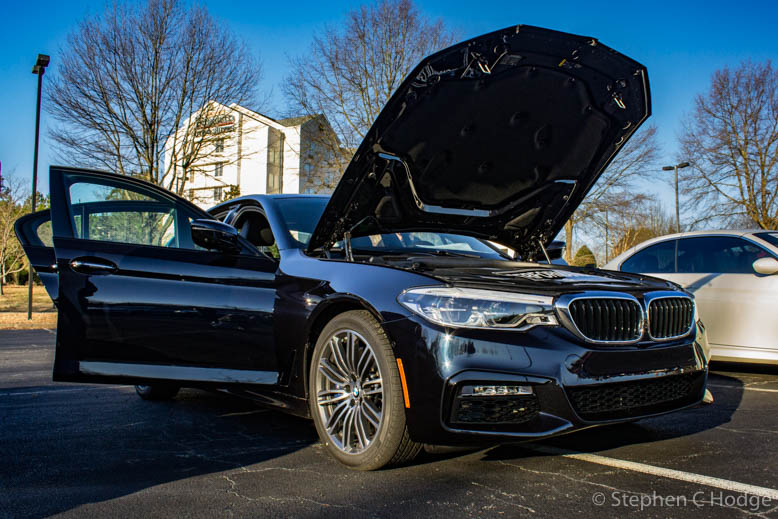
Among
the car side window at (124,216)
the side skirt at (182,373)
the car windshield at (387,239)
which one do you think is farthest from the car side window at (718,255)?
the car side window at (124,216)

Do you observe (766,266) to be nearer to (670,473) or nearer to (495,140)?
(495,140)

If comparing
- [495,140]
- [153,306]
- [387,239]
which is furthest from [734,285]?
[153,306]

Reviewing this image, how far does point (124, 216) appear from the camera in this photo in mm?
4188

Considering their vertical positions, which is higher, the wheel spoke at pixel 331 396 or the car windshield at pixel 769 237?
the car windshield at pixel 769 237

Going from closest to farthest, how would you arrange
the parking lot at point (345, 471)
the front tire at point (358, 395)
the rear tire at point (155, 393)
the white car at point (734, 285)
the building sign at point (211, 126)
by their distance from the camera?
the parking lot at point (345, 471)
the front tire at point (358, 395)
the rear tire at point (155, 393)
the white car at point (734, 285)
the building sign at point (211, 126)

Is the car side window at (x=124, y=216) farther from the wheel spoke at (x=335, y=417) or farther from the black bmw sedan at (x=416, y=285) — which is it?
the wheel spoke at (x=335, y=417)

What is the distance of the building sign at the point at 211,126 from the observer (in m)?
21.3

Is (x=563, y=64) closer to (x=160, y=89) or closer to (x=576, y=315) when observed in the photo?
(x=576, y=315)

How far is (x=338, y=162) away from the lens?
26203mm

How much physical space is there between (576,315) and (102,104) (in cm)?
2041

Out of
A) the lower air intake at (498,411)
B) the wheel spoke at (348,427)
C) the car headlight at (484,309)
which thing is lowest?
the wheel spoke at (348,427)

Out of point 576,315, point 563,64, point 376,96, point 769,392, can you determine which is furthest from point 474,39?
point 376,96

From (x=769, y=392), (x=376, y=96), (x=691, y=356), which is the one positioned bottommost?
(x=769, y=392)

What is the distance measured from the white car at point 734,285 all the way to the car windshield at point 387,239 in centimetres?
278
